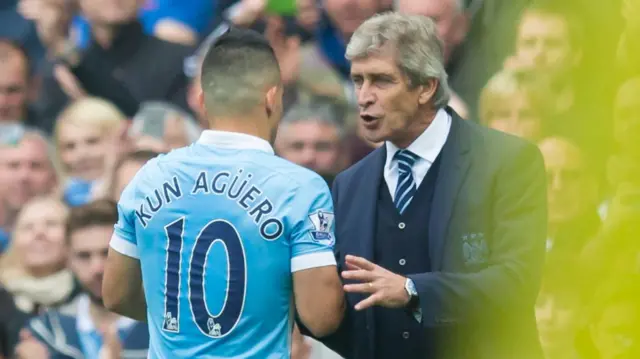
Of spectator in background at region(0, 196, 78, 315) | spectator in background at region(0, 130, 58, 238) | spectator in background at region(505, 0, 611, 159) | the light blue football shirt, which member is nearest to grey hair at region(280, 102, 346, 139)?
spectator in background at region(0, 196, 78, 315)

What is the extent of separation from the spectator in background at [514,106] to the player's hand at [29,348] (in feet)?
8.69

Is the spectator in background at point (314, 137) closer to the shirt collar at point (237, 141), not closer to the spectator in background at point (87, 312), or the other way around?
the spectator in background at point (87, 312)

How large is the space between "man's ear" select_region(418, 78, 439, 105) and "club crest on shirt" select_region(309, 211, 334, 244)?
1.63ft

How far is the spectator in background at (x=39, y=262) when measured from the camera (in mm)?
4824

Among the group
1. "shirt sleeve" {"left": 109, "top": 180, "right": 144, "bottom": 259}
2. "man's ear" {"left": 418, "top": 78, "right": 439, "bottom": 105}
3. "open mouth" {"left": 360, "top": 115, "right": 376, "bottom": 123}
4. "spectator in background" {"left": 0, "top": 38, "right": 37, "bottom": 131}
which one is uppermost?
"spectator in background" {"left": 0, "top": 38, "right": 37, "bottom": 131}

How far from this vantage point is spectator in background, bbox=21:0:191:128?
4855mm

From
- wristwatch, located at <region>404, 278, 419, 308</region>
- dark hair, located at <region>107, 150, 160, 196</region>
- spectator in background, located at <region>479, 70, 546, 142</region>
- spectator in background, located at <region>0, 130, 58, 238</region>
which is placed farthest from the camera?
spectator in background, located at <region>0, 130, 58, 238</region>

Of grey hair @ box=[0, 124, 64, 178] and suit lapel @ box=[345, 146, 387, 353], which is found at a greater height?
grey hair @ box=[0, 124, 64, 178]

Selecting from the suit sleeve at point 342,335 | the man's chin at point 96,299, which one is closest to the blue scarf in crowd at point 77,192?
the man's chin at point 96,299

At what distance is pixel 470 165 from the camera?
252 centimetres

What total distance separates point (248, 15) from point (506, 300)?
10.9 feet

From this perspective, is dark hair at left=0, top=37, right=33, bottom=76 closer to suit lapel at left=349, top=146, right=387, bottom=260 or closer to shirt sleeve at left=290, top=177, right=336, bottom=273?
suit lapel at left=349, top=146, right=387, bottom=260

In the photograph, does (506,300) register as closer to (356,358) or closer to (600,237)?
(600,237)

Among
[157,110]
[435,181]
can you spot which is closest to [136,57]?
[157,110]
